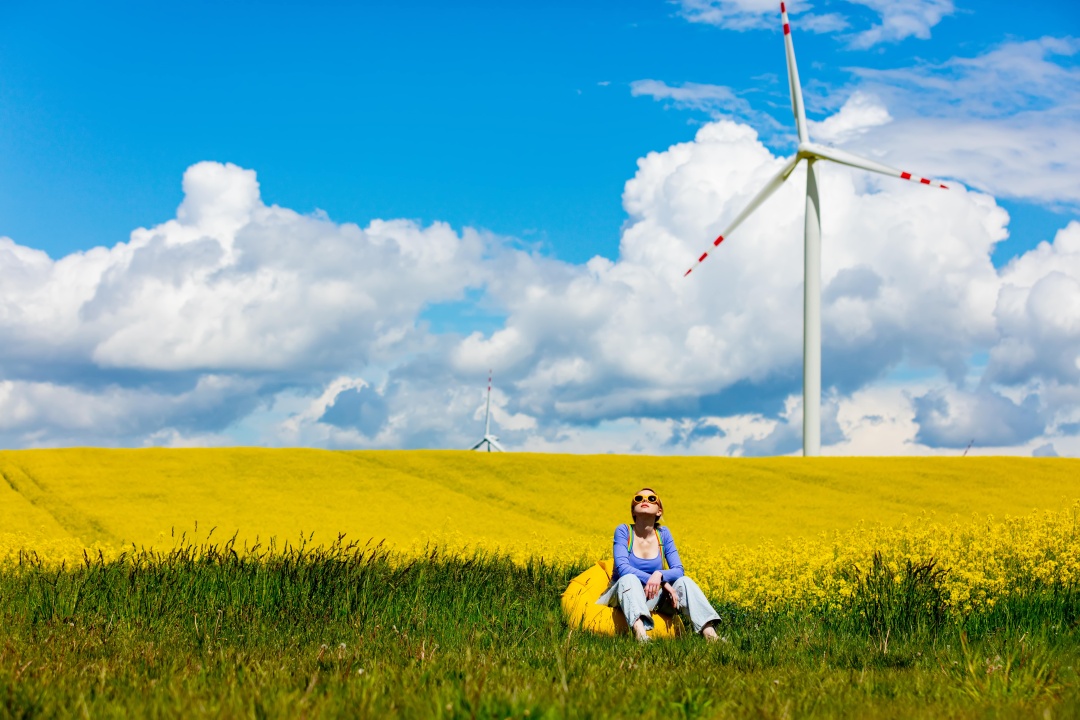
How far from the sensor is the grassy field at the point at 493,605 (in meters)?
4.45

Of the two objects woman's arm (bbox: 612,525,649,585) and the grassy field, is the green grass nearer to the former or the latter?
the grassy field

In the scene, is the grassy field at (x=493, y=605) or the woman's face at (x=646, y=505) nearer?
the grassy field at (x=493, y=605)

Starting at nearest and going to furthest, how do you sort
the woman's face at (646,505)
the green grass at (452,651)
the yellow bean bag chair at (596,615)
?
the green grass at (452,651) < the yellow bean bag chair at (596,615) < the woman's face at (646,505)

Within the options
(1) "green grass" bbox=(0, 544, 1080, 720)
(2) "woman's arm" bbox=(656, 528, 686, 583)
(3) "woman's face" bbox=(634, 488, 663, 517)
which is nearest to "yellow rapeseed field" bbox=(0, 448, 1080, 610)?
(1) "green grass" bbox=(0, 544, 1080, 720)

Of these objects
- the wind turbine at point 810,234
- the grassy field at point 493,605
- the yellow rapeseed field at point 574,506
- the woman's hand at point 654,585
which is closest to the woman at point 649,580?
the woman's hand at point 654,585

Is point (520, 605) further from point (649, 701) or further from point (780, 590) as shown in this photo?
point (649, 701)

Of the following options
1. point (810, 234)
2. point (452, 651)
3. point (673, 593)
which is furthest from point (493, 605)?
point (810, 234)

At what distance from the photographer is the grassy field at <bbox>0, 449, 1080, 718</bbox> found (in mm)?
4453

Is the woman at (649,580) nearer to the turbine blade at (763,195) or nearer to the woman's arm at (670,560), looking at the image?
the woman's arm at (670,560)

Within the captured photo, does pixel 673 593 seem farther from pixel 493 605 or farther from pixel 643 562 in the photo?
pixel 493 605

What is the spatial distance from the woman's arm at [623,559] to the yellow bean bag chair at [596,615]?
370 mm

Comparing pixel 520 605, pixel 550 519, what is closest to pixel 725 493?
pixel 550 519

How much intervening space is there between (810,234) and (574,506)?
38.3 ft

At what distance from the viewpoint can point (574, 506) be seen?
2116cm
